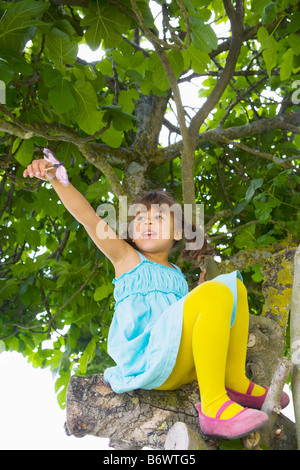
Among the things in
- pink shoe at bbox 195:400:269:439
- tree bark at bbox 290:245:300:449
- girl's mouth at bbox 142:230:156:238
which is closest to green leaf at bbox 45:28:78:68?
girl's mouth at bbox 142:230:156:238

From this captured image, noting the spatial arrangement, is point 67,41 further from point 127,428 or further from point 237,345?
point 127,428

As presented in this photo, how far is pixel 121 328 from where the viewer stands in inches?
61.4

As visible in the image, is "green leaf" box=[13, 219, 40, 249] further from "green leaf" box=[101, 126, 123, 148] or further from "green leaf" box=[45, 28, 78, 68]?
"green leaf" box=[45, 28, 78, 68]

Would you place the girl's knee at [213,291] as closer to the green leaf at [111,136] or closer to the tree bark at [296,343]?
the tree bark at [296,343]

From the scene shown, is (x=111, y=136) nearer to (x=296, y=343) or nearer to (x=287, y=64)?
(x=287, y=64)

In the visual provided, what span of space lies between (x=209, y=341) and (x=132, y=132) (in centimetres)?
176

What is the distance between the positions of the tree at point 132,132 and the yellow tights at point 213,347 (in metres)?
0.13

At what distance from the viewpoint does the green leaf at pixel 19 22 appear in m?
1.60

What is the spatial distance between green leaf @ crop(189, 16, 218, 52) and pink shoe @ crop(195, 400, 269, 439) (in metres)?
1.21

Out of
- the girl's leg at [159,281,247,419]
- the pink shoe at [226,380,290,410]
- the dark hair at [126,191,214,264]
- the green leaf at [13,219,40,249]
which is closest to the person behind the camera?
the girl's leg at [159,281,247,419]

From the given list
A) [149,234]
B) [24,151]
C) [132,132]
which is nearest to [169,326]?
[149,234]

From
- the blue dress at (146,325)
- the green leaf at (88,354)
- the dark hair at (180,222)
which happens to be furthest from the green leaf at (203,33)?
the green leaf at (88,354)

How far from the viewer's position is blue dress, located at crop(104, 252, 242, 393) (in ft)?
4.44
